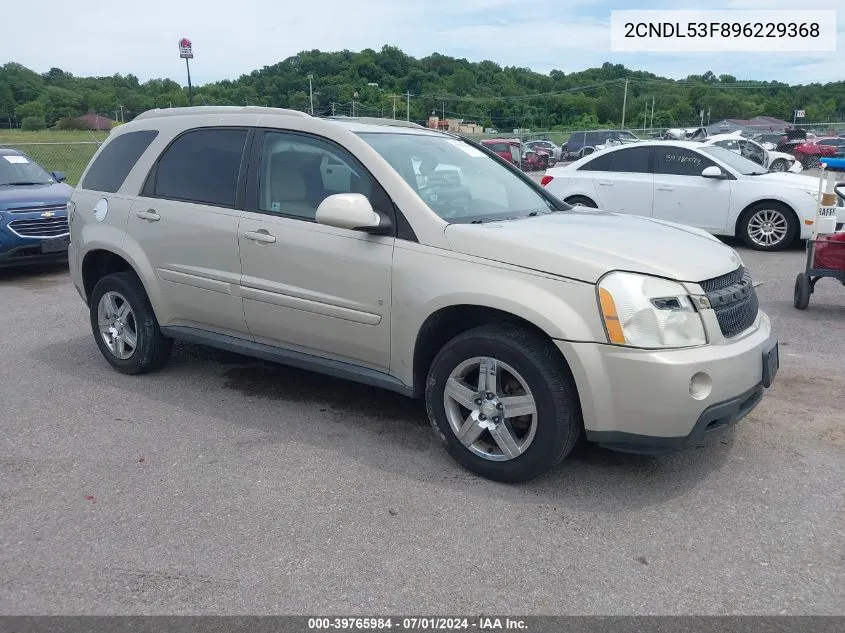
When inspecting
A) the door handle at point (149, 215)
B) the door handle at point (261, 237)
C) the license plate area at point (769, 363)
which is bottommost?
the license plate area at point (769, 363)

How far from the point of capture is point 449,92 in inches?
3095

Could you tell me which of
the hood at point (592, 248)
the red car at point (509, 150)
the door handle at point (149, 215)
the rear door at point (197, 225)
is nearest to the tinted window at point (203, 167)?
the rear door at point (197, 225)

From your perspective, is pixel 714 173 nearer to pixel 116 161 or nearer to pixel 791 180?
pixel 791 180

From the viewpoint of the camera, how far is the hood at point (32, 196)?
967 cm

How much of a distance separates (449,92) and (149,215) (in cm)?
7711

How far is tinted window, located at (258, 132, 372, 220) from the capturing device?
428 centimetres

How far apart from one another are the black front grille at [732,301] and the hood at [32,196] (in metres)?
8.95

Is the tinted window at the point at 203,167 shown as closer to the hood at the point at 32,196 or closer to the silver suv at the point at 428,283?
the silver suv at the point at 428,283

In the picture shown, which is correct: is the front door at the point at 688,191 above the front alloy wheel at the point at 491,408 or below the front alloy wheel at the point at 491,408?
above

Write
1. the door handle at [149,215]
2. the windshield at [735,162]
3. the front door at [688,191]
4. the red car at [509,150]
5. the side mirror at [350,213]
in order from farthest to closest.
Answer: the red car at [509,150] < the windshield at [735,162] < the front door at [688,191] < the door handle at [149,215] < the side mirror at [350,213]

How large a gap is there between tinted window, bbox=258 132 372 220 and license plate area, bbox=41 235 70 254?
6356mm

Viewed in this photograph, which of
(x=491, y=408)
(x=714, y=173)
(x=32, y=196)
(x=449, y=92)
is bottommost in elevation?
(x=491, y=408)

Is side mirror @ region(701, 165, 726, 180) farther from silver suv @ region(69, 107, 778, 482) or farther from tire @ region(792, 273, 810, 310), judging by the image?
silver suv @ region(69, 107, 778, 482)

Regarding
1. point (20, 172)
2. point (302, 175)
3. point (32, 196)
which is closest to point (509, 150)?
point (20, 172)
